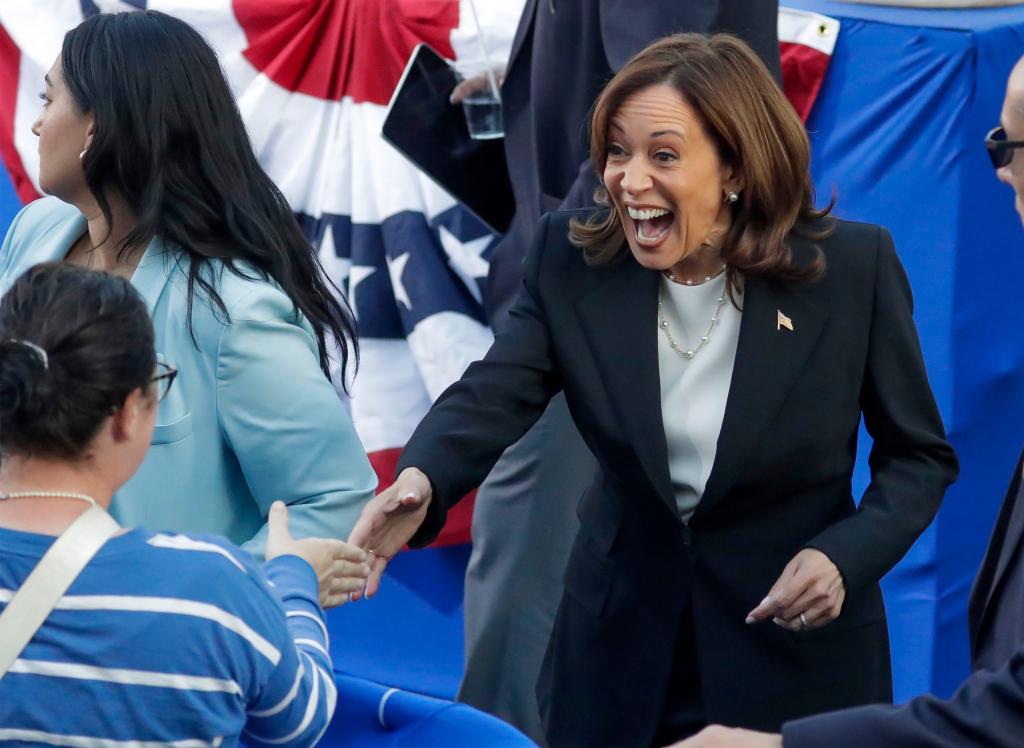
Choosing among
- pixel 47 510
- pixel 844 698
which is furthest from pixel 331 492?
pixel 844 698

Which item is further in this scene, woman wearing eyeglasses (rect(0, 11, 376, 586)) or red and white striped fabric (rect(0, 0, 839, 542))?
red and white striped fabric (rect(0, 0, 839, 542))

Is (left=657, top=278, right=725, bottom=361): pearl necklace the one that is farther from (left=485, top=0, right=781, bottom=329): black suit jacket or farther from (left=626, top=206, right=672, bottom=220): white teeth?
(left=485, top=0, right=781, bottom=329): black suit jacket

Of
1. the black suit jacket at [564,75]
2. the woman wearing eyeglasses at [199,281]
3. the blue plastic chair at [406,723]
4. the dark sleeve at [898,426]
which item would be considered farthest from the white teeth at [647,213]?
the blue plastic chair at [406,723]

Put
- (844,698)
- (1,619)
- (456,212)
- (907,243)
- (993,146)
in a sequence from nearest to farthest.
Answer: (1,619) < (993,146) < (844,698) < (907,243) < (456,212)

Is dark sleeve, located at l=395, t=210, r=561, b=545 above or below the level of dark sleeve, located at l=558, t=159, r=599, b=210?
below

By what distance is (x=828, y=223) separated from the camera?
231 cm

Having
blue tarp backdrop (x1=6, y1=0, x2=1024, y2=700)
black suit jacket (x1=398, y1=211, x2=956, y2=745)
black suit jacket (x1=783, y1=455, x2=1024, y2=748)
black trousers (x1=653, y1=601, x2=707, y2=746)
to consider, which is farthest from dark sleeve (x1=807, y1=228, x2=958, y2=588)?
blue tarp backdrop (x1=6, y1=0, x2=1024, y2=700)

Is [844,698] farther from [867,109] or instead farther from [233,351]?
[867,109]

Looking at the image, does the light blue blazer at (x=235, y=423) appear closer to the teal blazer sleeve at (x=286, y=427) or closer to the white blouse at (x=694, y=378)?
the teal blazer sleeve at (x=286, y=427)

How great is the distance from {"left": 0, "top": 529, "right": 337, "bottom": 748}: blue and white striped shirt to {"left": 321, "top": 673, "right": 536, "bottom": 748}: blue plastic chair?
34 cm

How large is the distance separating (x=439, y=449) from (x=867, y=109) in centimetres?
167

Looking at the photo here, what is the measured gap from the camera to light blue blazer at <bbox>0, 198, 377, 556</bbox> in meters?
2.07

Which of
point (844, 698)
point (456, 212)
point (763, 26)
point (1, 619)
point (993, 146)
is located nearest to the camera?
point (1, 619)

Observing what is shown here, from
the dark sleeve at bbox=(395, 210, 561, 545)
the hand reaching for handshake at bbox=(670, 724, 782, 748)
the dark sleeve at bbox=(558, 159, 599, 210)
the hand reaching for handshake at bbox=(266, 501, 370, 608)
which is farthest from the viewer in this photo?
the dark sleeve at bbox=(558, 159, 599, 210)
